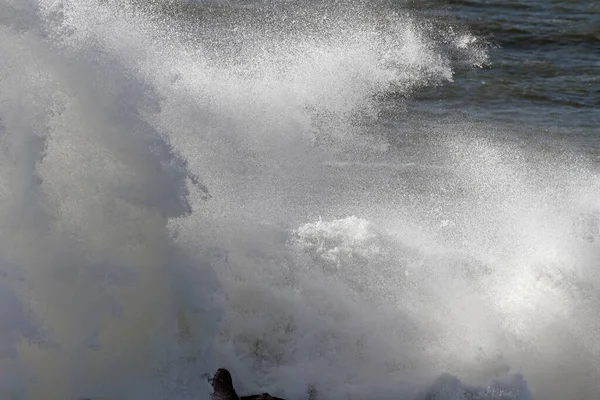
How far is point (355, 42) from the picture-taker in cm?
1623

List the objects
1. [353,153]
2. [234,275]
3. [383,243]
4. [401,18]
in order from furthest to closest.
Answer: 1. [401,18]
2. [353,153]
3. [383,243]
4. [234,275]

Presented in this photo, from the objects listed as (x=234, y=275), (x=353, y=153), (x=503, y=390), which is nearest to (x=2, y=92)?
(x=234, y=275)

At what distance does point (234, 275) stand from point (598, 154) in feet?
20.6

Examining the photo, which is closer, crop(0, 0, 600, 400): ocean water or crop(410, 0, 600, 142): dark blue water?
crop(0, 0, 600, 400): ocean water

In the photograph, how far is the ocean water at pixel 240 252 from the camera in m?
7.25

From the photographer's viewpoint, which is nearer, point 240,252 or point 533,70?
point 240,252

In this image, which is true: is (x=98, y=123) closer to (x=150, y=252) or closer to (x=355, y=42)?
(x=150, y=252)

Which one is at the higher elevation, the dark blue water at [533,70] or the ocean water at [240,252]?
the dark blue water at [533,70]

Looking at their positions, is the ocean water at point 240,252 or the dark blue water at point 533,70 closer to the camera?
the ocean water at point 240,252

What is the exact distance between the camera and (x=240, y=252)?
848 centimetres

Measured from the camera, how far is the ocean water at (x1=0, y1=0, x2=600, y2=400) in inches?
285

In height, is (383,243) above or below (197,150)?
below

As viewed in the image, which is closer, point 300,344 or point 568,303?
point 300,344

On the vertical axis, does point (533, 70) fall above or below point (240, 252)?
above
